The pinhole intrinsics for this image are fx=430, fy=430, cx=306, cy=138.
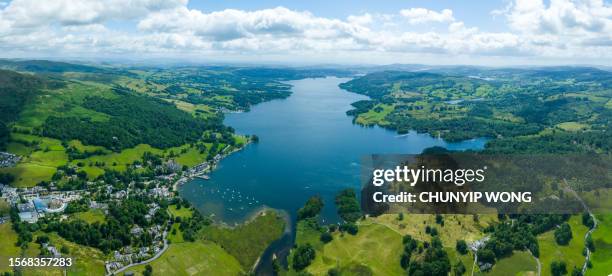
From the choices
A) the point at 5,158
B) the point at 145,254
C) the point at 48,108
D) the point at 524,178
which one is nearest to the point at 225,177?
the point at 145,254

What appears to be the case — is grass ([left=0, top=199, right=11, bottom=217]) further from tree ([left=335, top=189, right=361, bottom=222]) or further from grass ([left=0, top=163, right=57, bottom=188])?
tree ([left=335, top=189, right=361, bottom=222])

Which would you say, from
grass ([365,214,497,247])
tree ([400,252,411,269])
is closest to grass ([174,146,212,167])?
grass ([365,214,497,247])

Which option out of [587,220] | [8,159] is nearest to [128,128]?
[8,159]

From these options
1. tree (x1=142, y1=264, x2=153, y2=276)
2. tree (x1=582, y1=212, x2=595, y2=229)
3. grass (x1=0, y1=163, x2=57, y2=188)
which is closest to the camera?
tree (x1=142, y1=264, x2=153, y2=276)

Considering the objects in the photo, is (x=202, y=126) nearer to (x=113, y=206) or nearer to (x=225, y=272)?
(x=113, y=206)

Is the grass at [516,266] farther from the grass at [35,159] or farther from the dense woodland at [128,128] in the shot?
the dense woodland at [128,128]

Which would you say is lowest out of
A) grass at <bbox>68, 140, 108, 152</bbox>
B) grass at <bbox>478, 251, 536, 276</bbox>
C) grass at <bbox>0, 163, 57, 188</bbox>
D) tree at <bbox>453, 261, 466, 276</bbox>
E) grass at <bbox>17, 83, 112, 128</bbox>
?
grass at <bbox>478, 251, 536, 276</bbox>
